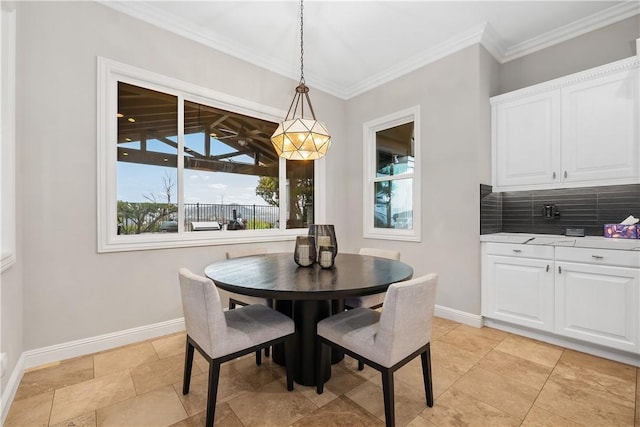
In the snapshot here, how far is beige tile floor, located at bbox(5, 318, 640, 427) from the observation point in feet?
5.25

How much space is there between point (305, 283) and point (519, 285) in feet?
7.23

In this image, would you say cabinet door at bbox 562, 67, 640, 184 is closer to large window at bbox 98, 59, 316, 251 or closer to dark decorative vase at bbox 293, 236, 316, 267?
dark decorative vase at bbox 293, 236, 316, 267

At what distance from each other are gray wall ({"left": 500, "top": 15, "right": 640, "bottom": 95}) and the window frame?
0.98m

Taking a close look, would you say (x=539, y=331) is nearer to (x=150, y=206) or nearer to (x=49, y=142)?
(x=150, y=206)

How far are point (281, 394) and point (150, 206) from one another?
201 centimetres

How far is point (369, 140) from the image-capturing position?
407 cm

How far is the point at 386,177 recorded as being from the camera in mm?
3906

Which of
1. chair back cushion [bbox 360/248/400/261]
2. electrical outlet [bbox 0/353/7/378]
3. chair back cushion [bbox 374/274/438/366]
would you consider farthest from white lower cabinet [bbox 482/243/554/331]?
electrical outlet [bbox 0/353/7/378]

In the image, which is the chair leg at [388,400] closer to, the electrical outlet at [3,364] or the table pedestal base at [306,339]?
the table pedestal base at [306,339]

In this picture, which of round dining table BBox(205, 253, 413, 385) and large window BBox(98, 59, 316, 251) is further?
large window BBox(98, 59, 316, 251)

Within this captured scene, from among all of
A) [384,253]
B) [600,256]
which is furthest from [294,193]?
[600,256]

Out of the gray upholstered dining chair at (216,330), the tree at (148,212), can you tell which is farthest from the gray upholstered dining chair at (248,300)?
the tree at (148,212)

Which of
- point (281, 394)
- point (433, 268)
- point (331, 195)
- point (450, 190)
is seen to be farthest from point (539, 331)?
point (331, 195)

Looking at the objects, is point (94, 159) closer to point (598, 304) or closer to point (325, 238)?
point (325, 238)
